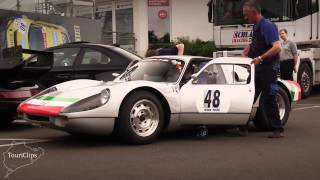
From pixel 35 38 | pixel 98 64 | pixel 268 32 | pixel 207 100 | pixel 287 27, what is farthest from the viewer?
pixel 287 27

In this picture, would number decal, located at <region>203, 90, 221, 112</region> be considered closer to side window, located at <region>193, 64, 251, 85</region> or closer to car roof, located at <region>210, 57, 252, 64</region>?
side window, located at <region>193, 64, 251, 85</region>

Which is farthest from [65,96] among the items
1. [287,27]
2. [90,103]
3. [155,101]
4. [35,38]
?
[287,27]

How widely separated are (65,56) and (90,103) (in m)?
3.78

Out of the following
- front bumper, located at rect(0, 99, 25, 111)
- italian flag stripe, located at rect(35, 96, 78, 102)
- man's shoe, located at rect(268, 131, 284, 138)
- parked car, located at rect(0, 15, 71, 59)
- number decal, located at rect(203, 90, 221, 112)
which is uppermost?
parked car, located at rect(0, 15, 71, 59)

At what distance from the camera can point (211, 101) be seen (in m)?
7.70

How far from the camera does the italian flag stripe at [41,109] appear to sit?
22.9 ft

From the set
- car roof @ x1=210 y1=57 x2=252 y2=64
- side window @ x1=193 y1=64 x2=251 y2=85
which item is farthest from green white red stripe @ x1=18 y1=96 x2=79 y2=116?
car roof @ x1=210 y1=57 x2=252 y2=64

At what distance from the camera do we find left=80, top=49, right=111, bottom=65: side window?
1033 cm

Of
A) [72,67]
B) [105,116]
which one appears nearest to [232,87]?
[105,116]

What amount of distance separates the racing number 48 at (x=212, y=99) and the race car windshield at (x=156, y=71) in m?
0.47

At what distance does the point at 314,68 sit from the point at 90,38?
238 inches

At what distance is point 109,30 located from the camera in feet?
95.5

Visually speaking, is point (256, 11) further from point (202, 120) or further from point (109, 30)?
point (109, 30)

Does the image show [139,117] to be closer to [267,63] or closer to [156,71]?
[156,71]
